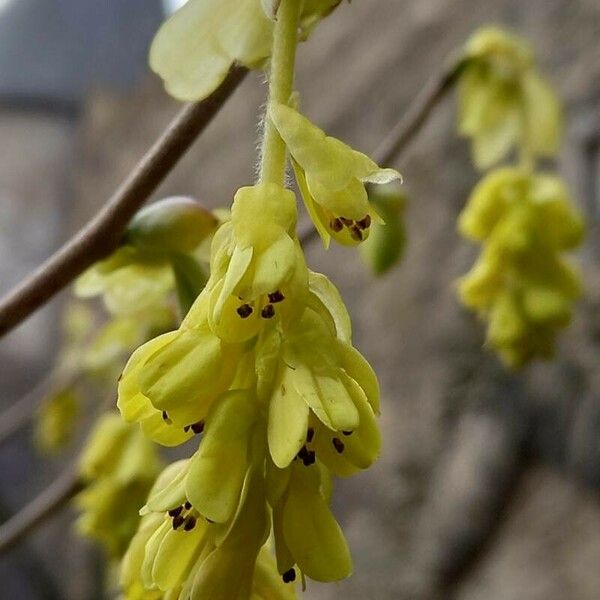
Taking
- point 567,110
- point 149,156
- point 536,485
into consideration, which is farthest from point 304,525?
point 567,110

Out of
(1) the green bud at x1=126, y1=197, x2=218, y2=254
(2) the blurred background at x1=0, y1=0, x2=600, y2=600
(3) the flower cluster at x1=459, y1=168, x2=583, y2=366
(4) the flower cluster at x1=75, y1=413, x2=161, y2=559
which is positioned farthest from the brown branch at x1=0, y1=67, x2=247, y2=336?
(2) the blurred background at x1=0, y1=0, x2=600, y2=600

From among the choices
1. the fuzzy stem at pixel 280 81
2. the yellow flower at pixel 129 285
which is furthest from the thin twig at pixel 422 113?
the fuzzy stem at pixel 280 81

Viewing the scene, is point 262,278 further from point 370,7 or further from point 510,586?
point 370,7

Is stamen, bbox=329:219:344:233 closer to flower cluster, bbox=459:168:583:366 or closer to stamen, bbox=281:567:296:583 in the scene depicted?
stamen, bbox=281:567:296:583

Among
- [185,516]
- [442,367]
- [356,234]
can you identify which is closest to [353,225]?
[356,234]

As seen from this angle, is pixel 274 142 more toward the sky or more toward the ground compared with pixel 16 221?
more toward the ground

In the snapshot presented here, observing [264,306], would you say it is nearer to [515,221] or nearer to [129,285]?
[129,285]
